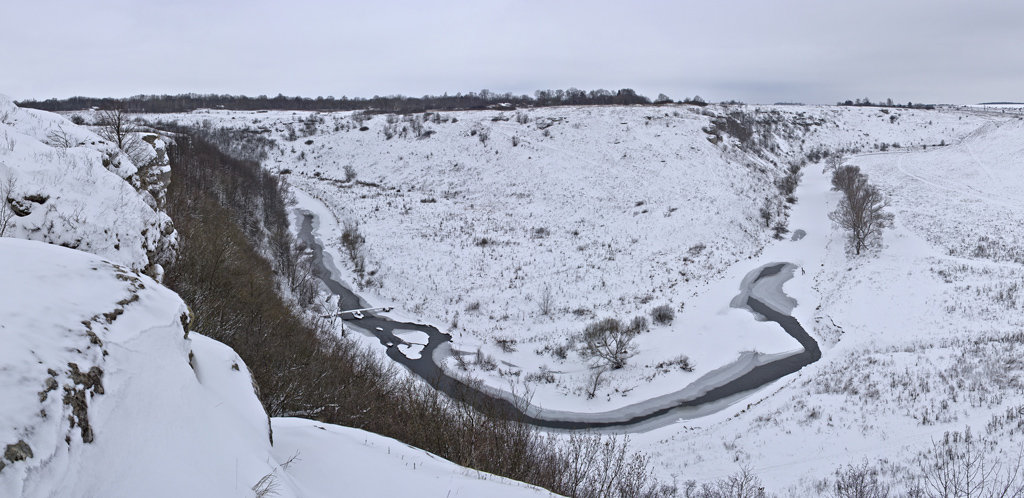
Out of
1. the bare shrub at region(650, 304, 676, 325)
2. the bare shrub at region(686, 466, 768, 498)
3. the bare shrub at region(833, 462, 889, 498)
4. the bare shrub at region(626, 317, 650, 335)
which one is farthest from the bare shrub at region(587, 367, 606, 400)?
the bare shrub at region(833, 462, 889, 498)

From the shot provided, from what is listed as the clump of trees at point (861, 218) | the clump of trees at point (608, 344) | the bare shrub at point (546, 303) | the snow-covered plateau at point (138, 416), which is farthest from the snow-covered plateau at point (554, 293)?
Answer: the clump of trees at point (861, 218)

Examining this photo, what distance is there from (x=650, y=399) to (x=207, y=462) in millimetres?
21212

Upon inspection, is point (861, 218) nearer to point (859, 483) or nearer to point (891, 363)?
point (891, 363)

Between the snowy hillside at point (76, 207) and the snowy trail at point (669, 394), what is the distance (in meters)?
10.5

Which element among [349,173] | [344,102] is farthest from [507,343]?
[344,102]

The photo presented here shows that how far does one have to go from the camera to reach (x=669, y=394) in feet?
76.1

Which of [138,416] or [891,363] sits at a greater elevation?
[138,416]

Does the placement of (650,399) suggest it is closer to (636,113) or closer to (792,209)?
(792,209)

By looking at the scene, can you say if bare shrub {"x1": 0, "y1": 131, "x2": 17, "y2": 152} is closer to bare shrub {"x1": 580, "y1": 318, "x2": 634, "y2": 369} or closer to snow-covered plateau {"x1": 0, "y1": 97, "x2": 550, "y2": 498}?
snow-covered plateau {"x1": 0, "y1": 97, "x2": 550, "y2": 498}

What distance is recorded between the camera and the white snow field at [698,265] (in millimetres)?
16547

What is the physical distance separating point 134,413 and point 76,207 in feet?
27.2

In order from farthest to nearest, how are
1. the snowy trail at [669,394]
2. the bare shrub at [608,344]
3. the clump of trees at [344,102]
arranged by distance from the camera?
the clump of trees at [344,102] < the bare shrub at [608,344] < the snowy trail at [669,394]

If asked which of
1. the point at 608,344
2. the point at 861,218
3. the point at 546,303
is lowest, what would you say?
the point at 608,344

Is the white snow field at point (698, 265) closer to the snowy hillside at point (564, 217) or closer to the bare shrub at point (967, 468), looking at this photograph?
the snowy hillside at point (564, 217)
